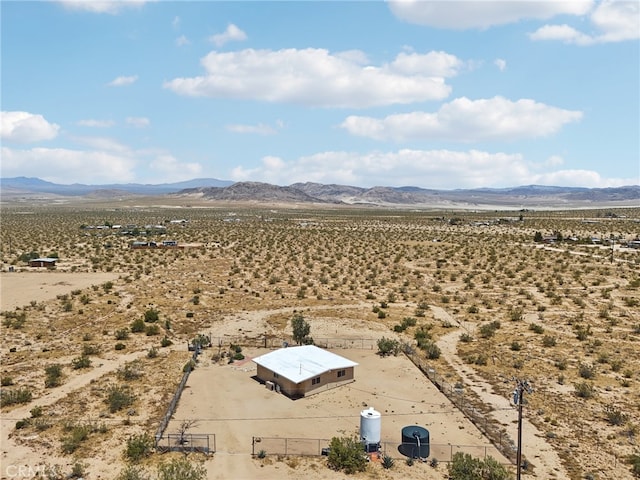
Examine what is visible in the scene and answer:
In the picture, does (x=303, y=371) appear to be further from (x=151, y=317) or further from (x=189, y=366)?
(x=151, y=317)

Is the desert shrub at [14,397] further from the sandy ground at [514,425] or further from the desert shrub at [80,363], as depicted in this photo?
the sandy ground at [514,425]

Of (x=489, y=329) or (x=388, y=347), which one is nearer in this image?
(x=388, y=347)

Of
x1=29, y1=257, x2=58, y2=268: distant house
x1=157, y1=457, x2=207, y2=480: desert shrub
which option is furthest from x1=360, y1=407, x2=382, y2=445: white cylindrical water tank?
x1=29, y1=257, x2=58, y2=268: distant house

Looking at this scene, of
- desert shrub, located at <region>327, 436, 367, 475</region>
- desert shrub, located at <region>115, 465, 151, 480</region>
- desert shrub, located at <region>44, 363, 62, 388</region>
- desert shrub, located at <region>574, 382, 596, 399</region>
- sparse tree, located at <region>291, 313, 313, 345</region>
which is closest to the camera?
desert shrub, located at <region>115, 465, 151, 480</region>

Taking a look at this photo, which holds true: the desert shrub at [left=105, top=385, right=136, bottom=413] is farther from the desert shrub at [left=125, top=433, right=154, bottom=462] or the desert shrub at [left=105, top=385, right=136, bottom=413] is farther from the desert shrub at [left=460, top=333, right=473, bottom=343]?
the desert shrub at [left=460, top=333, right=473, bottom=343]

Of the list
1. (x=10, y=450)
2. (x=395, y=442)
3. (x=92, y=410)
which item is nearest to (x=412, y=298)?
(x=395, y=442)

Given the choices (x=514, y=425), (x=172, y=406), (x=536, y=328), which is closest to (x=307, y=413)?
(x=172, y=406)
